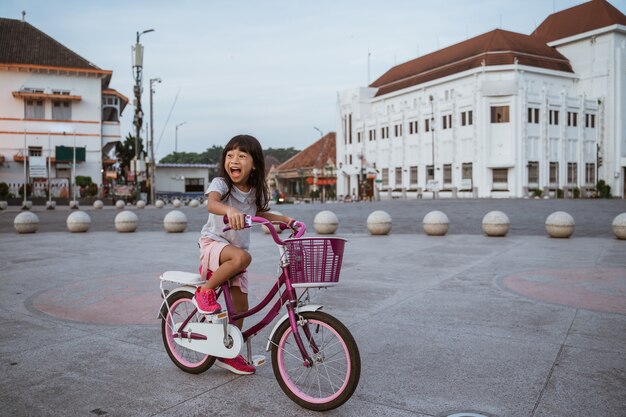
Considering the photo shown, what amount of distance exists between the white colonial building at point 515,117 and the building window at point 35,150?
38.6 meters

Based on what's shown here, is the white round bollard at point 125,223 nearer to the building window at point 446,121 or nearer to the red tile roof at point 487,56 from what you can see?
the building window at point 446,121

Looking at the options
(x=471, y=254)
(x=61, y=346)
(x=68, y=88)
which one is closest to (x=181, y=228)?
(x=471, y=254)

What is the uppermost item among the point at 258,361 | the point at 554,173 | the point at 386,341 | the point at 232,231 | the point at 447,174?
the point at 447,174

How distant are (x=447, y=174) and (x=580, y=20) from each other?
27872 mm

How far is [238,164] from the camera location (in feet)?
11.9

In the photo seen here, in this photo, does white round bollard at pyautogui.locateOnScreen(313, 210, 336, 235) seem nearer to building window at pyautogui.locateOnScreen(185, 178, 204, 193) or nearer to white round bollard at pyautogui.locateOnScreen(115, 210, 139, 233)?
white round bollard at pyautogui.locateOnScreen(115, 210, 139, 233)

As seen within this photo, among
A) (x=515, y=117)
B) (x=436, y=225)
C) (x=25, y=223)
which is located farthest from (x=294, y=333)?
(x=515, y=117)

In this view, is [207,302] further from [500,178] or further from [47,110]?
[500,178]

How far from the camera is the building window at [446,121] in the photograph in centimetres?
6450

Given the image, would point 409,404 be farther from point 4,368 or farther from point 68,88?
point 68,88

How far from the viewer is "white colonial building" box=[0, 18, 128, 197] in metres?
46.9

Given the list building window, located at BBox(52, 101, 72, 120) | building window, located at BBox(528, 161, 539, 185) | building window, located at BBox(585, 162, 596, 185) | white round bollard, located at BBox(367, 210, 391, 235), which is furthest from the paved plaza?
building window, located at BBox(585, 162, 596, 185)

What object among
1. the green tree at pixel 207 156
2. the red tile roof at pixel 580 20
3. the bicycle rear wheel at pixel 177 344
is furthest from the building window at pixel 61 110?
the green tree at pixel 207 156

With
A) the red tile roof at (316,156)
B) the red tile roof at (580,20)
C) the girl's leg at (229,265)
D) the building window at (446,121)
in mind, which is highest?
the red tile roof at (580,20)
